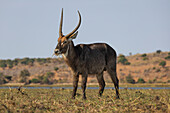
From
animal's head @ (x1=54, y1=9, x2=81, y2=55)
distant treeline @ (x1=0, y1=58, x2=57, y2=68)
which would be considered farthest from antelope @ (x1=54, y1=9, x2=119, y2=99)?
distant treeline @ (x1=0, y1=58, x2=57, y2=68)

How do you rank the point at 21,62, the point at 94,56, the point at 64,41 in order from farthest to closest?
1. the point at 21,62
2. the point at 94,56
3. the point at 64,41

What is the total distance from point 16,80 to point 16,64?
22.4 meters

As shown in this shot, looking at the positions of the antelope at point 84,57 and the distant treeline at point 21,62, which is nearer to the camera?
the antelope at point 84,57

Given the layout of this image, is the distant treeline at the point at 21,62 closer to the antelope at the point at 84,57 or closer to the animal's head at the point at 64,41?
the antelope at the point at 84,57

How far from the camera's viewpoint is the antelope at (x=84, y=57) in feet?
44.9

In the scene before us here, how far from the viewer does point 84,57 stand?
556 inches

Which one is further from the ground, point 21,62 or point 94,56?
point 94,56

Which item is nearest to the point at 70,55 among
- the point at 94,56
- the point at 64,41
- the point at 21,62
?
the point at 64,41

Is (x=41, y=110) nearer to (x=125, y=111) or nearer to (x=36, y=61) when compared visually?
(x=125, y=111)

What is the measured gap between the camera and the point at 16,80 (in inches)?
2709

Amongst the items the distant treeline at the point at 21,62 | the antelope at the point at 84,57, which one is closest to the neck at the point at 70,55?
the antelope at the point at 84,57

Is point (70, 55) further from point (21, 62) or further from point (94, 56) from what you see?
point (21, 62)

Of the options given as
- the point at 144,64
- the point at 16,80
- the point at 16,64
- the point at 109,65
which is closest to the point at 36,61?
the point at 16,64

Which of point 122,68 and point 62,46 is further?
point 122,68
